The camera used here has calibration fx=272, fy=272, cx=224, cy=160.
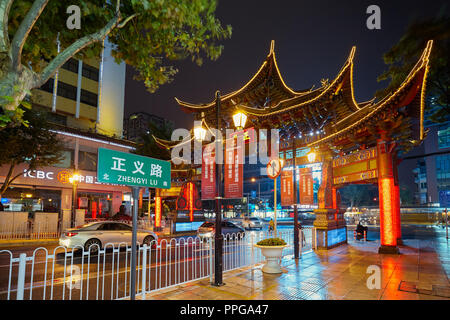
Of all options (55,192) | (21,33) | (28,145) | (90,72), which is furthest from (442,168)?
(21,33)

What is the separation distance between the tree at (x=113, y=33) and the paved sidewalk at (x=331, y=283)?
5.15 meters

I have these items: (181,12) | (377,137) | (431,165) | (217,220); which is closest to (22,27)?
(181,12)

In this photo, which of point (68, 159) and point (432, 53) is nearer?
point (432, 53)

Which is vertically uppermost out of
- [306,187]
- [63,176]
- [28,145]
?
[28,145]

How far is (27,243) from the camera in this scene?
16.0m

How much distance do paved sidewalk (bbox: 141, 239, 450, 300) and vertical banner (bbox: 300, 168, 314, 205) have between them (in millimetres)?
3569

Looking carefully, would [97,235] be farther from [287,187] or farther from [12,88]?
[12,88]

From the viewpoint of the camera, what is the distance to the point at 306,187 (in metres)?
13.5

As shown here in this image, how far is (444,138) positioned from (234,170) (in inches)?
2225

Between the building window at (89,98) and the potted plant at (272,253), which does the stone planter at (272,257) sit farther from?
the building window at (89,98)

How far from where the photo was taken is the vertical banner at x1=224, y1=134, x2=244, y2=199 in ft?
33.9

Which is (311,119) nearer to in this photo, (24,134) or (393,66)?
(393,66)

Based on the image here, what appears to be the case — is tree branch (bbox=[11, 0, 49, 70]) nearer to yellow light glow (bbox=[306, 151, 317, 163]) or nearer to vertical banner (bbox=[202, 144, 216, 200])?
vertical banner (bbox=[202, 144, 216, 200])
